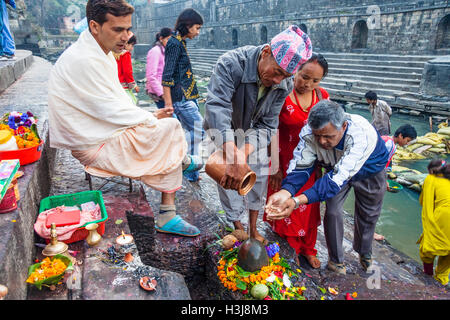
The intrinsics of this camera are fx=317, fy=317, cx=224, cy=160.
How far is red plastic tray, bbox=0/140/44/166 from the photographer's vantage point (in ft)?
7.44

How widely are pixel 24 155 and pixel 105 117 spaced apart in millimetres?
702

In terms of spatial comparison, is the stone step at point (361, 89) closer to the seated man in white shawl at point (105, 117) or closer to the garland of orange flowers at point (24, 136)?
the seated man in white shawl at point (105, 117)

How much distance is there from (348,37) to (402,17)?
3.46 metres

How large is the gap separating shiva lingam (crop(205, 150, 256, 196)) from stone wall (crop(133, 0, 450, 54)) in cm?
1807

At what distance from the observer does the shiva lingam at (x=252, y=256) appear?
219 cm

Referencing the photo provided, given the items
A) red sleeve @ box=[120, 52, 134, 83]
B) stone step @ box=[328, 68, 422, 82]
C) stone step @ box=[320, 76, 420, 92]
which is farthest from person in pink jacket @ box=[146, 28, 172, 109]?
stone step @ box=[328, 68, 422, 82]

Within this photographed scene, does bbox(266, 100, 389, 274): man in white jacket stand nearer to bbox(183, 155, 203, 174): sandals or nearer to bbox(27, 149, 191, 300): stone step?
bbox(27, 149, 191, 300): stone step

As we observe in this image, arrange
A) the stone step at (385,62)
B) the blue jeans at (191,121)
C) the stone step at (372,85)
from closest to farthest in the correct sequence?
the blue jeans at (191,121)
the stone step at (372,85)
the stone step at (385,62)

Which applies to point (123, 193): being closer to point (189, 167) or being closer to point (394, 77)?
point (189, 167)

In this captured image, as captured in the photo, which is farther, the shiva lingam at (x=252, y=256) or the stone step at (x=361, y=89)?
the stone step at (x=361, y=89)

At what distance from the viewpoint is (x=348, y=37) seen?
65.7 ft

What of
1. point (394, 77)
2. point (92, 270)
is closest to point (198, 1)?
point (394, 77)

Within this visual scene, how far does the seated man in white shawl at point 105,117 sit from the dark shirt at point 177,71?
1340 mm

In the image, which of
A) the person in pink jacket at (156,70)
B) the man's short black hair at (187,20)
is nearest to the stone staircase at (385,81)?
the person in pink jacket at (156,70)
